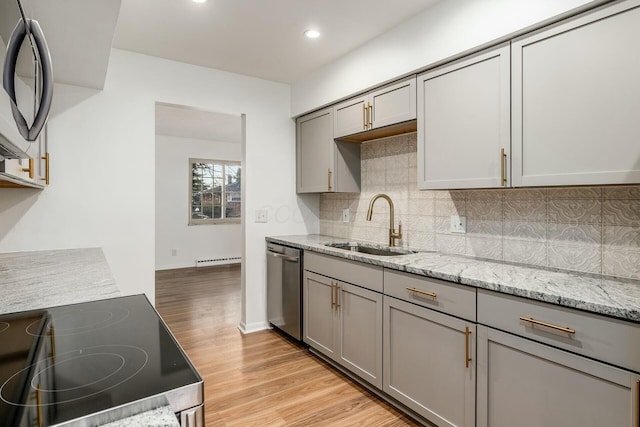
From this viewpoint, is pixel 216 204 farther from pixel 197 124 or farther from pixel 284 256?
pixel 284 256

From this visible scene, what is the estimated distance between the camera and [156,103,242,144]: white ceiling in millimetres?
4816

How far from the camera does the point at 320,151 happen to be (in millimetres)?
→ 3230

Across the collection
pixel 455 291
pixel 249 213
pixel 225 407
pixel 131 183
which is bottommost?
pixel 225 407

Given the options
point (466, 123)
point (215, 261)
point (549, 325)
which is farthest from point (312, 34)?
point (215, 261)

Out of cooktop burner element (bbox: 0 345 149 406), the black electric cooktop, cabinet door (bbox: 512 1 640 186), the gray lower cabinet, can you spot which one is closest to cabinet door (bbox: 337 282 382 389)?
the gray lower cabinet

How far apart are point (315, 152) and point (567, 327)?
2419 millimetres

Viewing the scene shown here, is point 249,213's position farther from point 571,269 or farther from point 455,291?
point 571,269

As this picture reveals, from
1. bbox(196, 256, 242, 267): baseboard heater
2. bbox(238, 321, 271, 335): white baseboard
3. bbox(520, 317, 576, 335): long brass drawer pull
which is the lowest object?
bbox(238, 321, 271, 335): white baseboard

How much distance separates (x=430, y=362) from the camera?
6.06 ft

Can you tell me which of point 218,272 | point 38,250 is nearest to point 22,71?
point 38,250

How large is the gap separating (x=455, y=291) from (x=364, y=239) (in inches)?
56.7

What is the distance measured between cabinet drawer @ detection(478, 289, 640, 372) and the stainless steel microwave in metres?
1.71

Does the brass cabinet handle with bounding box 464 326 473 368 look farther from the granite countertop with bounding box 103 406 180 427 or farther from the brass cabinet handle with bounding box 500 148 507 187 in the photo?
the granite countertop with bounding box 103 406 180 427

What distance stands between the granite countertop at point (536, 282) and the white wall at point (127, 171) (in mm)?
1605
